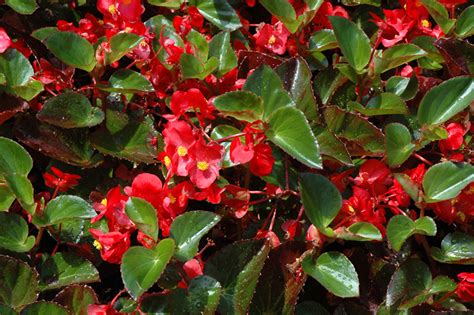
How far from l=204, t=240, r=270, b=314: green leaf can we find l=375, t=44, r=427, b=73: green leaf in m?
0.36

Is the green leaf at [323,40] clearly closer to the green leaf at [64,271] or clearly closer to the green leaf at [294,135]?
the green leaf at [294,135]

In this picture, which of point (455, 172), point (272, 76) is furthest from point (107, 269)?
point (455, 172)

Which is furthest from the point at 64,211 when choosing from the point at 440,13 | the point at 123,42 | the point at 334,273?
the point at 440,13

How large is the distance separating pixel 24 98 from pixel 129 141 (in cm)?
19

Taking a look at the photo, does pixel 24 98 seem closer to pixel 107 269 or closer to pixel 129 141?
pixel 129 141

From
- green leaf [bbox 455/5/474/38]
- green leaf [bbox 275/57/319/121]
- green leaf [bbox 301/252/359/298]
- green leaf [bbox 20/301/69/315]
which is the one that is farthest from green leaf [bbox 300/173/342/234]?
green leaf [bbox 455/5/474/38]

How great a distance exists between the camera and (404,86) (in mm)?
1194

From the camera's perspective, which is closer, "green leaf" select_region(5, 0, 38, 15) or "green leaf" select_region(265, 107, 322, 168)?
"green leaf" select_region(265, 107, 322, 168)

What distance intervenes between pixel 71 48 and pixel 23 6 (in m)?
0.18

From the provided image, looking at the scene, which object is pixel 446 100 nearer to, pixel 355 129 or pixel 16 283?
pixel 355 129

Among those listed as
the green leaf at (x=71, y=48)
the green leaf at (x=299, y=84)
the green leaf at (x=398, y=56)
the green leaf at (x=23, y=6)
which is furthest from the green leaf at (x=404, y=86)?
the green leaf at (x=23, y=6)

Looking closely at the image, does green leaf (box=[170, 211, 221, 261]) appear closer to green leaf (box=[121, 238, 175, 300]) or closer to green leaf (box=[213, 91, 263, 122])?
green leaf (box=[121, 238, 175, 300])

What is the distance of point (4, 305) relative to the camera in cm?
93

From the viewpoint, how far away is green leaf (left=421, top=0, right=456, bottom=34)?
1.24 m
